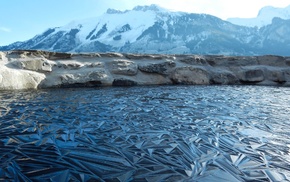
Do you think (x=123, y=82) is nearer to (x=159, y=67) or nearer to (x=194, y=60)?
(x=159, y=67)

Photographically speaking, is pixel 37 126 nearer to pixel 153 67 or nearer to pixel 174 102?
pixel 174 102

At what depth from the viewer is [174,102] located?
593cm

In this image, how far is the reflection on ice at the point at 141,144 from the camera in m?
2.18

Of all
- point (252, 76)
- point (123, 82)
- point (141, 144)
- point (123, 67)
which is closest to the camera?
point (141, 144)

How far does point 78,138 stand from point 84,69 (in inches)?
257

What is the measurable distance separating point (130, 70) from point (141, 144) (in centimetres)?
712

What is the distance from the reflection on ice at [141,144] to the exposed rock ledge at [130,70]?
3489mm

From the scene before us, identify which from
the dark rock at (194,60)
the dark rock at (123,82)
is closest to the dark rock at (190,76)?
the dark rock at (194,60)

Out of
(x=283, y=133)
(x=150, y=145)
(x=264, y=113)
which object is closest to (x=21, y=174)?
(x=150, y=145)

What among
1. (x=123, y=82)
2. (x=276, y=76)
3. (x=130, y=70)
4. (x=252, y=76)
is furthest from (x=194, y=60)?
(x=276, y=76)

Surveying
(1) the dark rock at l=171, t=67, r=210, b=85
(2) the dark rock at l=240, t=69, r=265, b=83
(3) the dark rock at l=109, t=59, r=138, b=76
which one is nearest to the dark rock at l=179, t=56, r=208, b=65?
(1) the dark rock at l=171, t=67, r=210, b=85

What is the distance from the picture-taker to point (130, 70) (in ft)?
32.1

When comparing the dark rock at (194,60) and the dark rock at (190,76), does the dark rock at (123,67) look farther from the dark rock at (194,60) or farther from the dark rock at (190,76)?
the dark rock at (194,60)

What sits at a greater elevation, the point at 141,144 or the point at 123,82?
the point at 141,144
